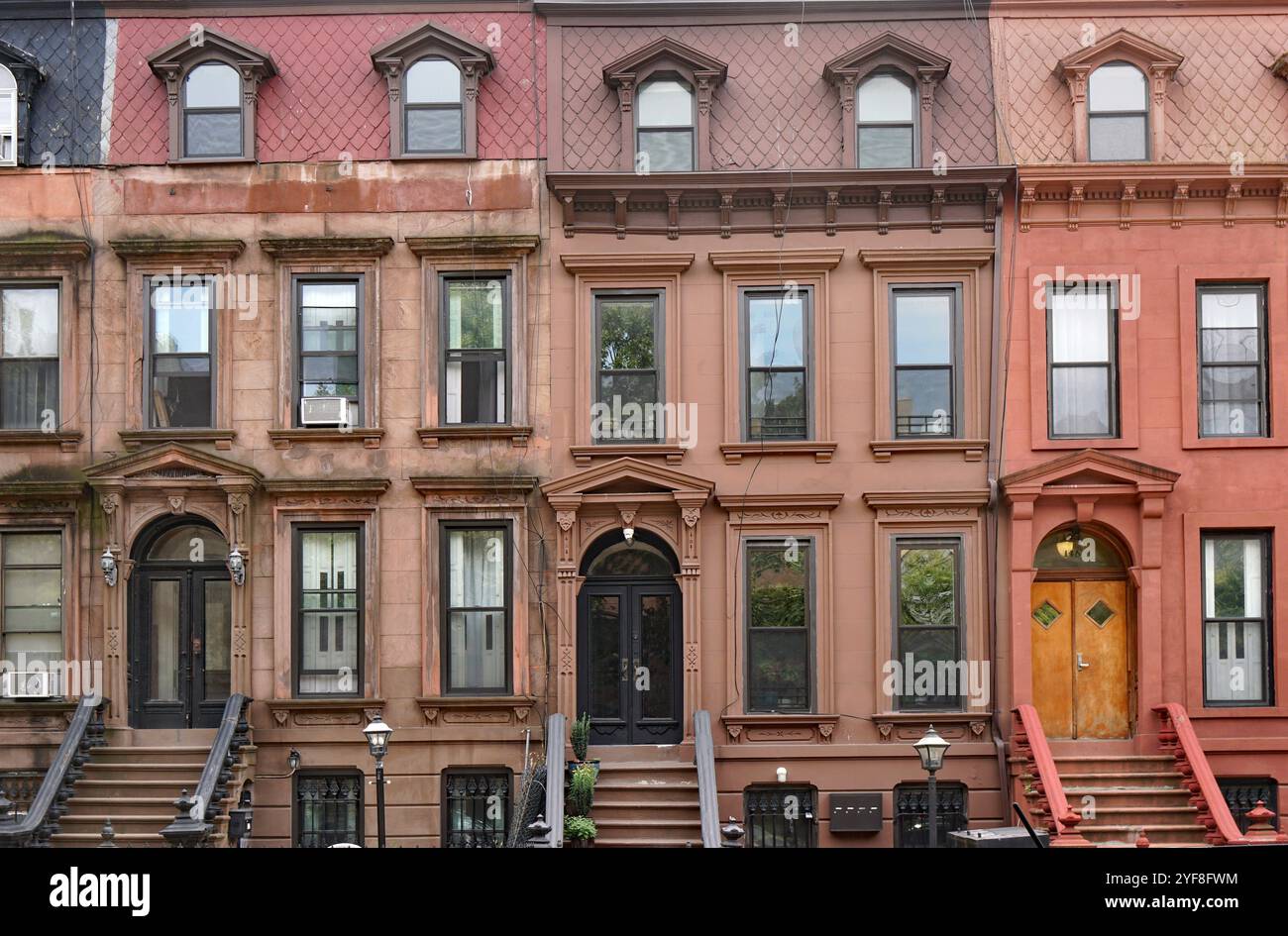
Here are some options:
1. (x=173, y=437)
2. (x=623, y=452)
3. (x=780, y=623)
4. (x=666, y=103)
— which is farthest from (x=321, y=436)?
(x=780, y=623)

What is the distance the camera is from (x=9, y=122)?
1628 centimetres

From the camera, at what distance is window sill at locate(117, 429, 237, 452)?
52.0ft

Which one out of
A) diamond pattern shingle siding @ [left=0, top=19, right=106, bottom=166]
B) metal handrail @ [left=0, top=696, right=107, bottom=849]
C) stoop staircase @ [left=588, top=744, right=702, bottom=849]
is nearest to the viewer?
metal handrail @ [left=0, top=696, right=107, bottom=849]

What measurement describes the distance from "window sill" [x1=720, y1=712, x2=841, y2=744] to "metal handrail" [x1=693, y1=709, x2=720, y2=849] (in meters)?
0.37

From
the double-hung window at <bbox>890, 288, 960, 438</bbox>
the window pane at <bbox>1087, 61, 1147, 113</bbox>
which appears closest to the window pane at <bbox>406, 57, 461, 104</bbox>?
the double-hung window at <bbox>890, 288, 960, 438</bbox>

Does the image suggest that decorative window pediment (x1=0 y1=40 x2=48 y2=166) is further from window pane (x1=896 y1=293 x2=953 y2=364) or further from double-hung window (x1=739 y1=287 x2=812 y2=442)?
window pane (x1=896 y1=293 x2=953 y2=364)

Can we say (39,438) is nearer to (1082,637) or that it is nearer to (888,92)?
(888,92)

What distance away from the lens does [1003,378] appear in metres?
15.8

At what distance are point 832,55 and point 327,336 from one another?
24.2 ft

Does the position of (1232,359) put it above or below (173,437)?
above

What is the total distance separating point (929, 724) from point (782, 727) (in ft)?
5.91

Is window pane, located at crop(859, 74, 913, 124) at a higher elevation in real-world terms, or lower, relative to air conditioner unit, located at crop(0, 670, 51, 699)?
higher
